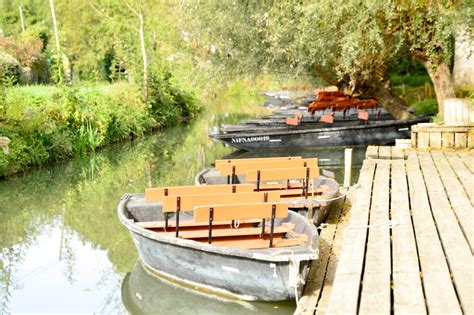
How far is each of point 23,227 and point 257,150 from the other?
29.3 ft

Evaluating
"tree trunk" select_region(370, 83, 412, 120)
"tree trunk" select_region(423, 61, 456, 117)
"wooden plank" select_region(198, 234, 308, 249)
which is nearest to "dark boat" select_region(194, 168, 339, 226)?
"wooden plank" select_region(198, 234, 308, 249)

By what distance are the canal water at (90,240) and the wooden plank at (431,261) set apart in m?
1.67

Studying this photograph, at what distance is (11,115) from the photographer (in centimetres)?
1816

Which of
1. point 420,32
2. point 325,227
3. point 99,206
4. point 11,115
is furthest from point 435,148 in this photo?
point 11,115

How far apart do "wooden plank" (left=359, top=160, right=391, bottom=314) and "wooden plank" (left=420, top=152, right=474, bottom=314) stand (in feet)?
1.59

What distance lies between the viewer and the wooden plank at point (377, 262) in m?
4.95

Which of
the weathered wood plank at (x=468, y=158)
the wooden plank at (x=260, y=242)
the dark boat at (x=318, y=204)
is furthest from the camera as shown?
the weathered wood plank at (x=468, y=158)

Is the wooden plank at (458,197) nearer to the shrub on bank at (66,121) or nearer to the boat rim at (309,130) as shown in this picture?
the boat rim at (309,130)

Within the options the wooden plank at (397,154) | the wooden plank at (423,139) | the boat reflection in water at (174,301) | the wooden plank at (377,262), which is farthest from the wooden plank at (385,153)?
the boat reflection in water at (174,301)

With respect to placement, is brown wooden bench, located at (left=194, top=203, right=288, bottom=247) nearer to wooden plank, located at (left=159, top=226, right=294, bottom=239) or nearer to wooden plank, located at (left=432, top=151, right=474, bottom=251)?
wooden plank, located at (left=159, top=226, right=294, bottom=239)

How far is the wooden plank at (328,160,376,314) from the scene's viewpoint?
16.3 ft

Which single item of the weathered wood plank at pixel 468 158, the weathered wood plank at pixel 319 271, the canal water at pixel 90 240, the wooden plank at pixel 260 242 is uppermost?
the weathered wood plank at pixel 468 158

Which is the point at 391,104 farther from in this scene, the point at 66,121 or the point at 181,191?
the point at 181,191

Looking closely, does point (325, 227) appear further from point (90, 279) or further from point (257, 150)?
point (257, 150)
